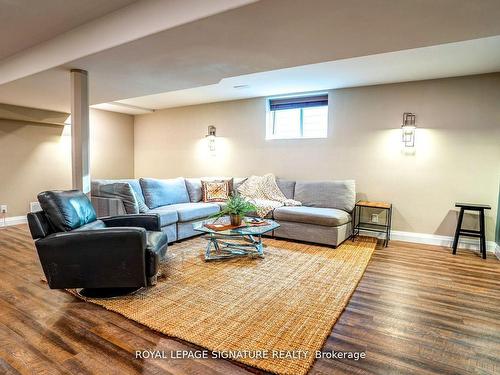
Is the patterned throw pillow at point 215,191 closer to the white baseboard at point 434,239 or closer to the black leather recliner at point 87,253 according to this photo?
the white baseboard at point 434,239

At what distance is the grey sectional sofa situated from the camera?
3740mm

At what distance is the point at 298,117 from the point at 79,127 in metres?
3.52

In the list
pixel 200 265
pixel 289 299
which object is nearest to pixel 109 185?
pixel 200 265

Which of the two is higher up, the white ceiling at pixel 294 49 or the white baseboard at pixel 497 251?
the white ceiling at pixel 294 49

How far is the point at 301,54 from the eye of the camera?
254 cm

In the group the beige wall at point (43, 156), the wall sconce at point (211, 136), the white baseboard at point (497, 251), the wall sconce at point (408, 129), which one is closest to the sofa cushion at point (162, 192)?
the wall sconce at point (211, 136)

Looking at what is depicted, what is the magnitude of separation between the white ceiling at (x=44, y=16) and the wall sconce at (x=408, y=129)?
12.5ft

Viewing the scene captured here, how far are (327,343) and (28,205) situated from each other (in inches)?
227

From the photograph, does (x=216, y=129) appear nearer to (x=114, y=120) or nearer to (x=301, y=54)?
(x=114, y=120)

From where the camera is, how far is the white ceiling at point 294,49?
181cm

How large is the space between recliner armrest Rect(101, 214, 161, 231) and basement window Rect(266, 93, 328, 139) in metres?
2.98

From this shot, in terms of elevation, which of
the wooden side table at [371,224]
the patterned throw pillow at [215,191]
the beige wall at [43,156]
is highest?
the beige wall at [43,156]

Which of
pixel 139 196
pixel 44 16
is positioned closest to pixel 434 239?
pixel 139 196

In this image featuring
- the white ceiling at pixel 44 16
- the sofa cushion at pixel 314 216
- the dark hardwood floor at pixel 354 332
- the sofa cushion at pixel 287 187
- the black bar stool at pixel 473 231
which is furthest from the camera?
the sofa cushion at pixel 287 187
